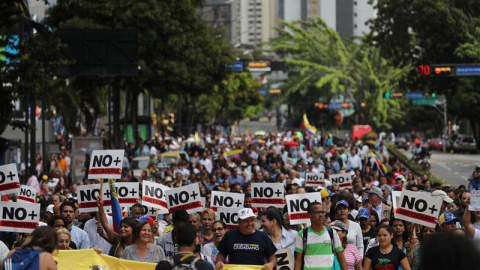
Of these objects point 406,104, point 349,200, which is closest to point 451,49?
point 349,200

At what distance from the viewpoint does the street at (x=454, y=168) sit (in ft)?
145

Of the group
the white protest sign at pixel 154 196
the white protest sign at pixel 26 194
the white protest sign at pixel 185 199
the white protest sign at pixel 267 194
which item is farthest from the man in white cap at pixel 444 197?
the white protest sign at pixel 26 194

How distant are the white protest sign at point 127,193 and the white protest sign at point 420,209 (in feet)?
14.2

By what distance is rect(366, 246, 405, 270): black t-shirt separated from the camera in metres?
11.0

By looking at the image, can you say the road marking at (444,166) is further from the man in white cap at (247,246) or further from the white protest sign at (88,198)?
the man in white cap at (247,246)

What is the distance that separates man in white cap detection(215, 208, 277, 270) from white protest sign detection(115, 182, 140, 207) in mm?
5079

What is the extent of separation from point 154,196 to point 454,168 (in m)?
39.6

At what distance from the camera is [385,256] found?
11.0 metres

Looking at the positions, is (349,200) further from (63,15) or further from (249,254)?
(63,15)

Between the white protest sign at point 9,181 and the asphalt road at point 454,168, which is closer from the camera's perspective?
the white protest sign at point 9,181

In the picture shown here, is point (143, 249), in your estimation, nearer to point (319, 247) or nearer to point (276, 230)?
point (319, 247)

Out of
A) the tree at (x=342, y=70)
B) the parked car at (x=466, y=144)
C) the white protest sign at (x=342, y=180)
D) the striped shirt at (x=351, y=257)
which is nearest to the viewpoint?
the striped shirt at (x=351, y=257)

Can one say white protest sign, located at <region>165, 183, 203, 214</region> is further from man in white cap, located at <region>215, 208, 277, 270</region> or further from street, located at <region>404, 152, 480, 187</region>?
street, located at <region>404, 152, 480, 187</region>

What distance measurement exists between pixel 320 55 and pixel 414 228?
77782 mm
